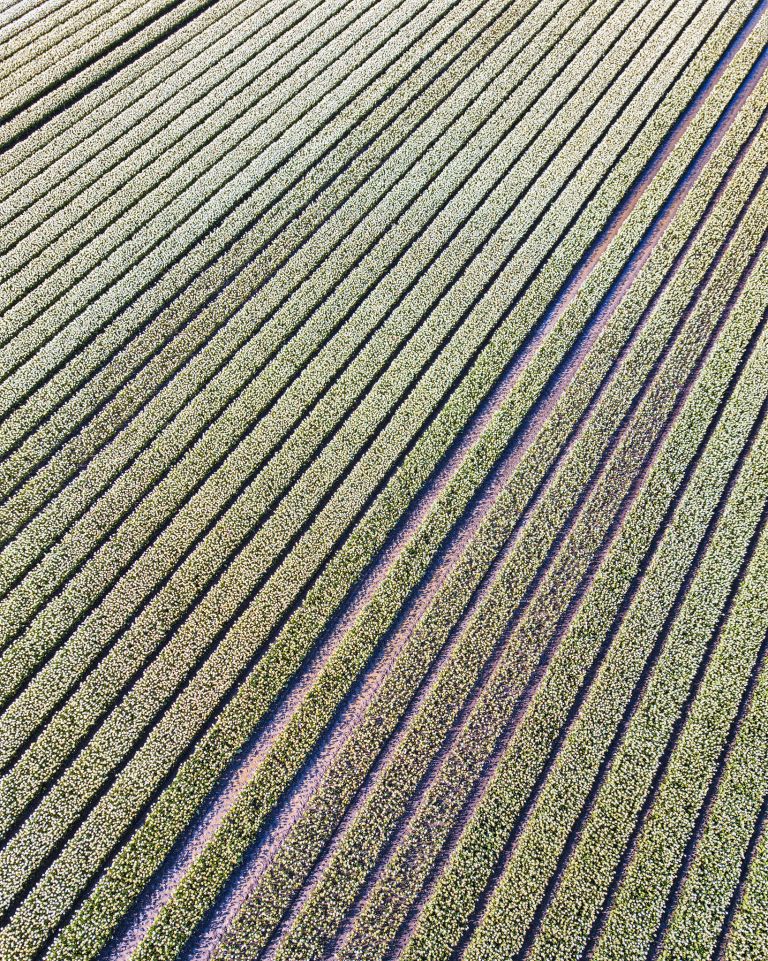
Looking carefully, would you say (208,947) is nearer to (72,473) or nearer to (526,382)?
(72,473)

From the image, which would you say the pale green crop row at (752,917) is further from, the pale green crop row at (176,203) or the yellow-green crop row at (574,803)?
the pale green crop row at (176,203)

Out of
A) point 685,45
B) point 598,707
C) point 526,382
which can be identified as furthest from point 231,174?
point 598,707

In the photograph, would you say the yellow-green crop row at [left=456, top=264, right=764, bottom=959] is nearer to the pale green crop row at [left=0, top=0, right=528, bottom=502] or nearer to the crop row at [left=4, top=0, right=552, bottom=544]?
the crop row at [left=4, top=0, right=552, bottom=544]

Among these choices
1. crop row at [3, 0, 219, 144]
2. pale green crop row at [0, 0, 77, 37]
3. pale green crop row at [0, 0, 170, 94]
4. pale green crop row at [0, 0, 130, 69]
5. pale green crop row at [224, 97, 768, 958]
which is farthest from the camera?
pale green crop row at [0, 0, 77, 37]

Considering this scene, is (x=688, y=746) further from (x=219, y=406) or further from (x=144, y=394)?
(x=144, y=394)

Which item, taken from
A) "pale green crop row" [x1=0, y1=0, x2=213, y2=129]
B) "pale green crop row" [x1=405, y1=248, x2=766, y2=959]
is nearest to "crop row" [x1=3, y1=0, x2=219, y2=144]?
"pale green crop row" [x1=0, y1=0, x2=213, y2=129]

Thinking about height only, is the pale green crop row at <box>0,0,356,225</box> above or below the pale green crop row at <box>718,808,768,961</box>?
above
